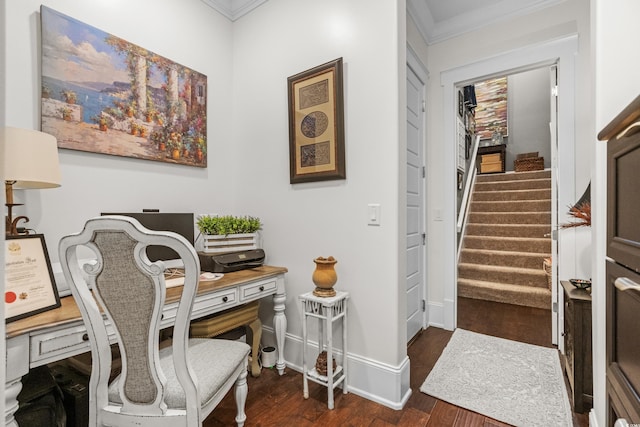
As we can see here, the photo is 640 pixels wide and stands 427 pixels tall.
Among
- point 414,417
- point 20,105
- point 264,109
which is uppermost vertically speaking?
point 264,109

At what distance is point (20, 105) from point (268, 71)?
1521mm

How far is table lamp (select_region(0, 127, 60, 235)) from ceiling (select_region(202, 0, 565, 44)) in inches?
70.8

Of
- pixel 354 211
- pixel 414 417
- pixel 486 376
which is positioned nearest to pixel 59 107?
pixel 354 211

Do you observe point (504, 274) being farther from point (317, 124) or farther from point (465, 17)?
point (317, 124)

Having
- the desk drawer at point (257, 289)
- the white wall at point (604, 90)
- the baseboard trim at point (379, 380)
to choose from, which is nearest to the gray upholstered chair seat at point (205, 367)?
the desk drawer at point (257, 289)

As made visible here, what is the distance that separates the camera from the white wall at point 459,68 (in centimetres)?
226

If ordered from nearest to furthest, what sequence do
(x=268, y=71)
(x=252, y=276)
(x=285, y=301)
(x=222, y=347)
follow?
(x=222, y=347) → (x=252, y=276) → (x=285, y=301) → (x=268, y=71)

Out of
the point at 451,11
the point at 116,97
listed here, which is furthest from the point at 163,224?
the point at 451,11

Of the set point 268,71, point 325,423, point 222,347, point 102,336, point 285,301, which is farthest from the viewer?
point 268,71

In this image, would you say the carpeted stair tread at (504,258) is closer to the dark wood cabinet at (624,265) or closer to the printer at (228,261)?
the dark wood cabinet at (624,265)

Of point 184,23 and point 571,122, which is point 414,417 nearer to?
point 571,122

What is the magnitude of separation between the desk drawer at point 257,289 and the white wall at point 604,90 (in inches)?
67.5

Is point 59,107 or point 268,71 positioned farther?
point 268,71

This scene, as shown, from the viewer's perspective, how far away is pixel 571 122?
2.30 meters
